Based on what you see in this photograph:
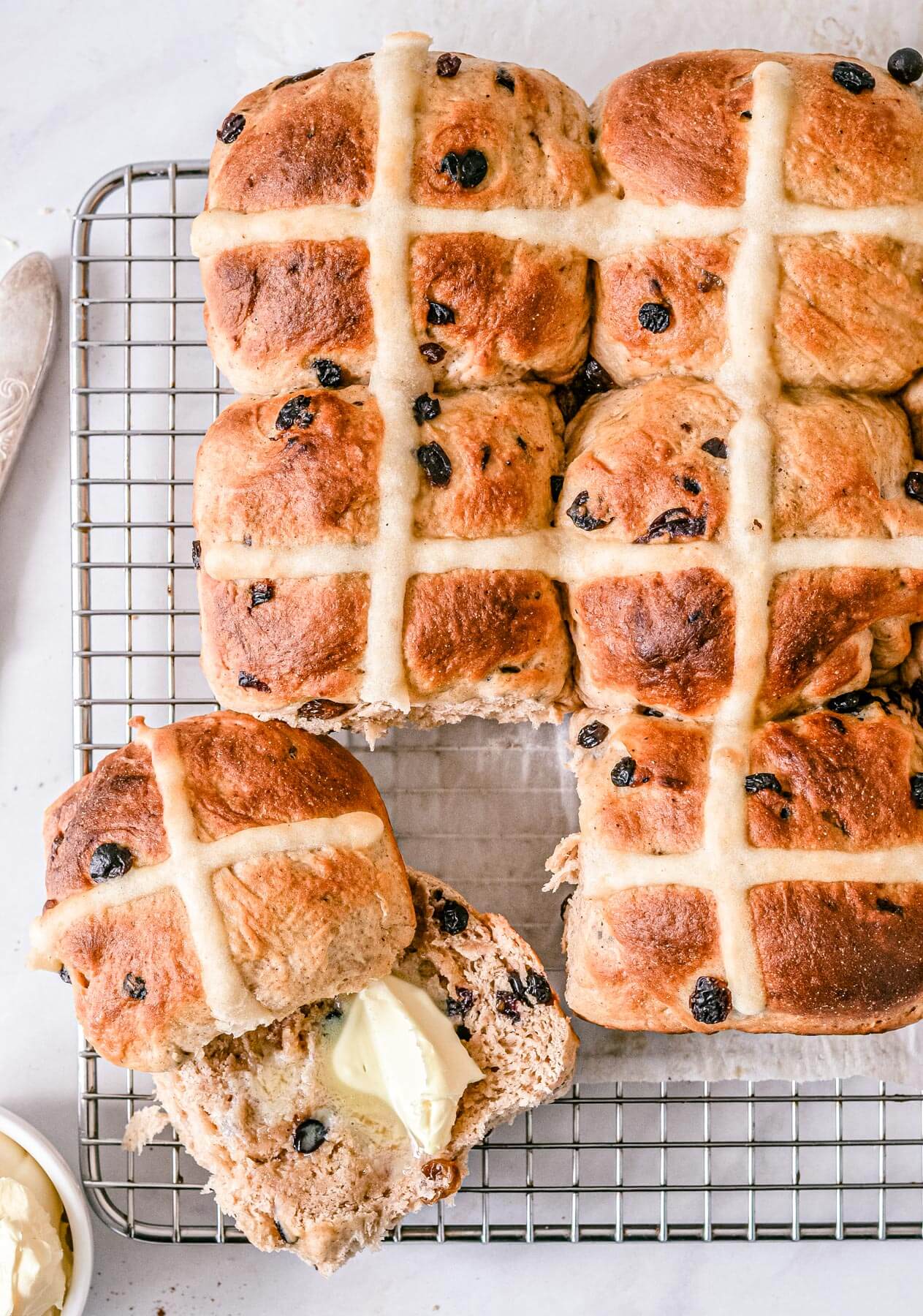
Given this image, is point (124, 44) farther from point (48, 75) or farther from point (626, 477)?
point (626, 477)

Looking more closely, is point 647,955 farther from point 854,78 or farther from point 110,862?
point 854,78

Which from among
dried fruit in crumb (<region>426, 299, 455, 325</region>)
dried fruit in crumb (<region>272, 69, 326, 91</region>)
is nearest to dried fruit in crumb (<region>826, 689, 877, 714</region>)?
dried fruit in crumb (<region>426, 299, 455, 325</region>)

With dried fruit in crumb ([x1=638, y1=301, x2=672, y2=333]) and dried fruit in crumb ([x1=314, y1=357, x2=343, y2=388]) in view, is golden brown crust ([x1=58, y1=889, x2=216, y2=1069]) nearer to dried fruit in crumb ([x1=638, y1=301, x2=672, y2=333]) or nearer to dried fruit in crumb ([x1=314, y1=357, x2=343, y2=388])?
dried fruit in crumb ([x1=314, y1=357, x2=343, y2=388])

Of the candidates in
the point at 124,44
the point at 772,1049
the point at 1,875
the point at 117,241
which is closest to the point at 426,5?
the point at 124,44

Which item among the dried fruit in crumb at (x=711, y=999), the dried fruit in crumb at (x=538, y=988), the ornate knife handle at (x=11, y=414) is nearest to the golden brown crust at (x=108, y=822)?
the dried fruit in crumb at (x=538, y=988)

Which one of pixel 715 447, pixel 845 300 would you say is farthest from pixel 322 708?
pixel 845 300

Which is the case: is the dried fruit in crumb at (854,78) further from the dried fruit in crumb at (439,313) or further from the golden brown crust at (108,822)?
the golden brown crust at (108,822)
